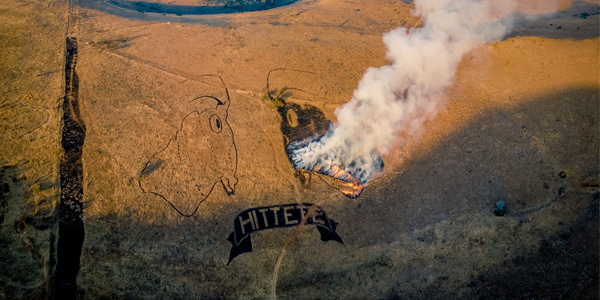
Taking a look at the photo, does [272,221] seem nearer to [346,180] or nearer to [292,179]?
[292,179]

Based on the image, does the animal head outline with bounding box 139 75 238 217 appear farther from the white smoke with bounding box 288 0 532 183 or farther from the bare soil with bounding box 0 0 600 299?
the white smoke with bounding box 288 0 532 183

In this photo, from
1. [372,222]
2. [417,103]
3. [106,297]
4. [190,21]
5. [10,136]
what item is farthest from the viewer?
[190,21]

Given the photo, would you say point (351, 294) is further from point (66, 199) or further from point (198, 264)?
point (66, 199)

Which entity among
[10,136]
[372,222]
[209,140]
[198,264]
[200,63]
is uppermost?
[200,63]

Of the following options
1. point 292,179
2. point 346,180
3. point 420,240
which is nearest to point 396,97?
point 346,180

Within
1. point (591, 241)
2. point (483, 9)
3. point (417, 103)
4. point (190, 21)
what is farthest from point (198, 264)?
point (483, 9)

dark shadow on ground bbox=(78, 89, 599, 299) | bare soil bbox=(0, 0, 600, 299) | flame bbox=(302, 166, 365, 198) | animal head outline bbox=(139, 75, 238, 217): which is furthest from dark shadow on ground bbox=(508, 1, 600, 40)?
animal head outline bbox=(139, 75, 238, 217)
